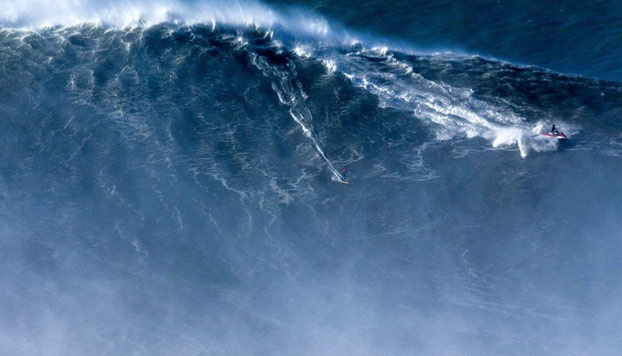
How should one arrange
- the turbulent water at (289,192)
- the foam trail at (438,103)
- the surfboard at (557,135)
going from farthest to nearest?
1. the foam trail at (438,103)
2. the surfboard at (557,135)
3. the turbulent water at (289,192)

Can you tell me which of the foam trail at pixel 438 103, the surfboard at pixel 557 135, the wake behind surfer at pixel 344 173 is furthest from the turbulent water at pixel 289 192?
the surfboard at pixel 557 135

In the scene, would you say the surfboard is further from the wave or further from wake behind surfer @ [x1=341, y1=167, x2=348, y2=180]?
wake behind surfer @ [x1=341, y1=167, x2=348, y2=180]

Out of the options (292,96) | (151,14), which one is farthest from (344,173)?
(151,14)

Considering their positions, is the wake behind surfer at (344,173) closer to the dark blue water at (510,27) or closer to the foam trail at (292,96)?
the foam trail at (292,96)

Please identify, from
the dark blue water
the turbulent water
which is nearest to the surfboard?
the turbulent water

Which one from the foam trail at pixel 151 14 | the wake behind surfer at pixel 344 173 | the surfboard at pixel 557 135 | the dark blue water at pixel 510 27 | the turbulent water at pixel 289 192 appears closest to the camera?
the turbulent water at pixel 289 192

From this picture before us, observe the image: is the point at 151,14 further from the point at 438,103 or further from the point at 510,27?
the point at 510,27

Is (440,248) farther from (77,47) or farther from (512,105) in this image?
(77,47)

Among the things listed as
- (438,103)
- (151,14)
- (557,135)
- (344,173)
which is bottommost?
(344,173)
